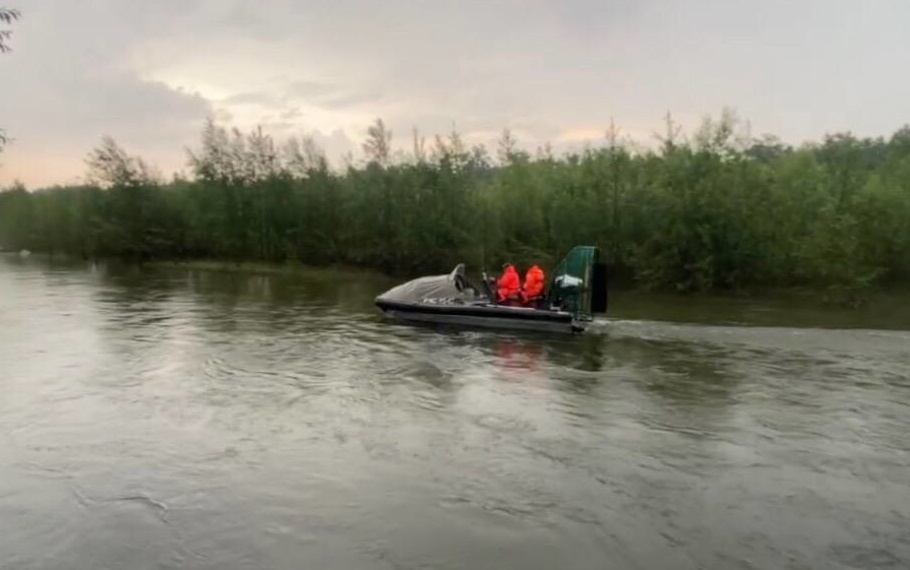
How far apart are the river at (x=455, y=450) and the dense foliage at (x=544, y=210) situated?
38.5ft

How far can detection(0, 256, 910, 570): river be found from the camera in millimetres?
8305

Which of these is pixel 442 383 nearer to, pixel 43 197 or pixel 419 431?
pixel 419 431

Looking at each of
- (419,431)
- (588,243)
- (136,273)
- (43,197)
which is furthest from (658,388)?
(43,197)

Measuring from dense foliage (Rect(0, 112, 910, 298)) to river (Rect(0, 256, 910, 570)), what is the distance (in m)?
11.7

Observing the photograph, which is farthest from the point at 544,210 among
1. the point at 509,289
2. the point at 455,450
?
the point at 455,450

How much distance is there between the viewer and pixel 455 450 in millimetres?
11391

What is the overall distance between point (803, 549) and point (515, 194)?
34.5 m

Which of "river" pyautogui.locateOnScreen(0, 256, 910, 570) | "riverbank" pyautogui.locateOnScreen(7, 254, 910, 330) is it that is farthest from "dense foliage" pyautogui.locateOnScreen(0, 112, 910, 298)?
"river" pyautogui.locateOnScreen(0, 256, 910, 570)

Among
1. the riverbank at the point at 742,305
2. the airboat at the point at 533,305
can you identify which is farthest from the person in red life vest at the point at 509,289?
the riverbank at the point at 742,305

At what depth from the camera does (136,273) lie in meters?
46.1

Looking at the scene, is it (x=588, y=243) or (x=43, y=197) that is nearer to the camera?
(x=588, y=243)

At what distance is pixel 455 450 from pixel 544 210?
29767 mm

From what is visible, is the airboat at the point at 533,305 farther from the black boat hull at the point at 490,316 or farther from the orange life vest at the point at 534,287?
the orange life vest at the point at 534,287

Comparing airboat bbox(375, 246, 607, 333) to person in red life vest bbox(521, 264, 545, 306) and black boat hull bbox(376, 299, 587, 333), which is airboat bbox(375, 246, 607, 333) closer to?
black boat hull bbox(376, 299, 587, 333)
